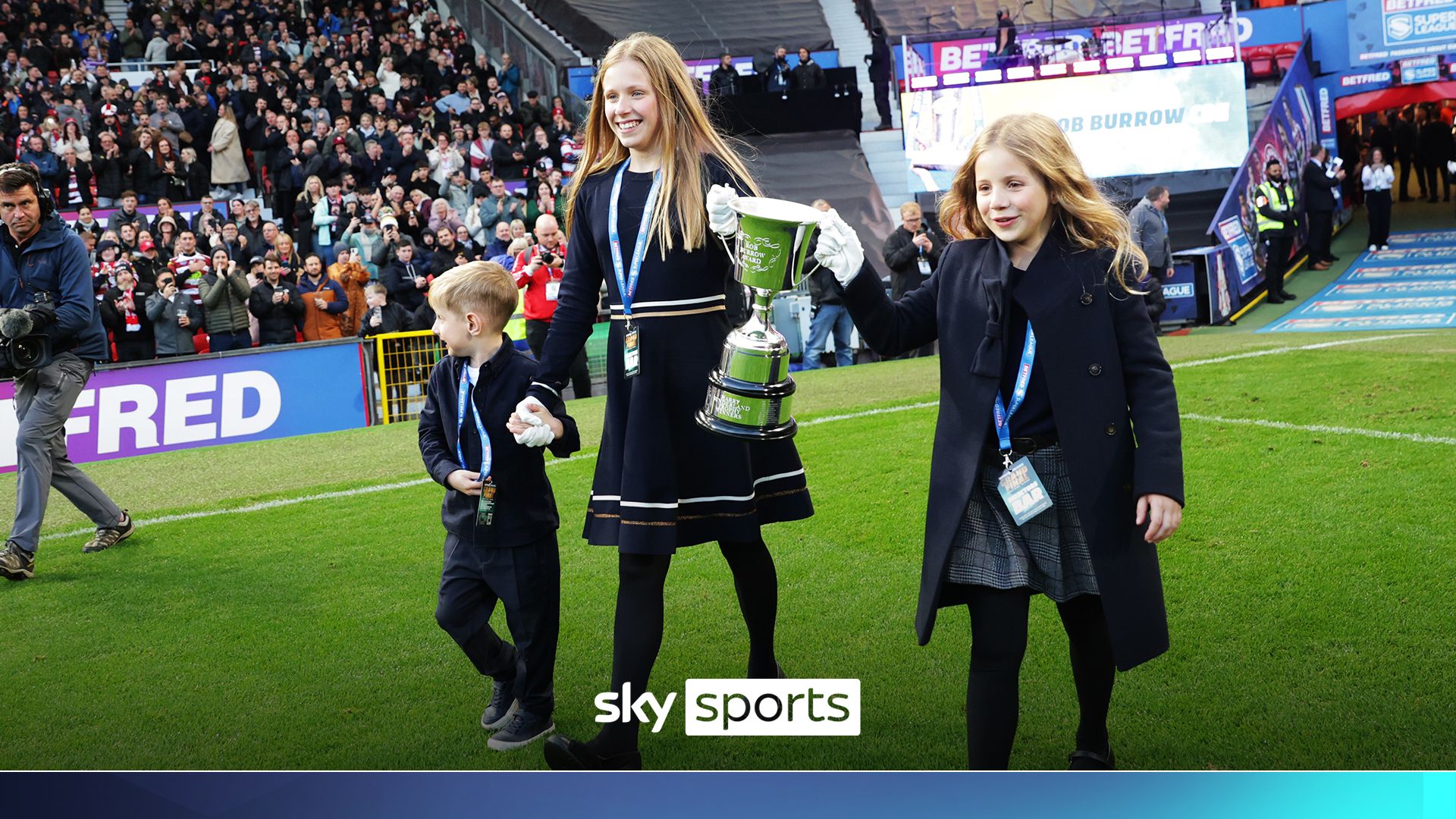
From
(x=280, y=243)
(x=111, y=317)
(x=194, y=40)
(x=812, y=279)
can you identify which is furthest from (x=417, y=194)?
(x=194, y=40)

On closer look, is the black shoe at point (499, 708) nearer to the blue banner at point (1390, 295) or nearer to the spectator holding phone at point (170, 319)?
the spectator holding phone at point (170, 319)

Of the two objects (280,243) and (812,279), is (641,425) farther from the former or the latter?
(280,243)

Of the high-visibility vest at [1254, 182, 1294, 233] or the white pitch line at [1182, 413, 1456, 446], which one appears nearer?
the white pitch line at [1182, 413, 1456, 446]

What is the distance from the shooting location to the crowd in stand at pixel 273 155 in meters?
10.9

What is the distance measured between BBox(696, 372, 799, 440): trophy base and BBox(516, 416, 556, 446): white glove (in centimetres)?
40

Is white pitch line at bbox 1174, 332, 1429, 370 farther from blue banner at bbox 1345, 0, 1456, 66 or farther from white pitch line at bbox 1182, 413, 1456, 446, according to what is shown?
blue banner at bbox 1345, 0, 1456, 66

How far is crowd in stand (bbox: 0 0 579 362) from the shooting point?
1090cm

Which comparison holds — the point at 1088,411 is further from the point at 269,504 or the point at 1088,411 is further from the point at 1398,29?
the point at 1398,29

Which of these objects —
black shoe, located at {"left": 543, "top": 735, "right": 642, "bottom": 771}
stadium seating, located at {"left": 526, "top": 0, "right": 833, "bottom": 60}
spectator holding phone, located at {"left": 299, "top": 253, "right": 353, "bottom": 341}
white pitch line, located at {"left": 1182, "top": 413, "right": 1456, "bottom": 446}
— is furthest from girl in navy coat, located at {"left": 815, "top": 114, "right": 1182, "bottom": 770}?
stadium seating, located at {"left": 526, "top": 0, "right": 833, "bottom": 60}

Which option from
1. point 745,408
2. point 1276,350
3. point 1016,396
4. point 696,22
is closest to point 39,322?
point 745,408

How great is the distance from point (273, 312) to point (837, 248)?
932cm

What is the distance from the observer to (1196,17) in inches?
620

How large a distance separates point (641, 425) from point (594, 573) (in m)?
1.95

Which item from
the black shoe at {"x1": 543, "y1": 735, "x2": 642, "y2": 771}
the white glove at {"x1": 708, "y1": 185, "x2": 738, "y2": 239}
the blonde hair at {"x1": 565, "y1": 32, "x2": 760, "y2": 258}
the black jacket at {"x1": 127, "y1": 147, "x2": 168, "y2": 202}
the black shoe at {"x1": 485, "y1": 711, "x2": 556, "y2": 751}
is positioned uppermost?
the black jacket at {"x1": 127, "y1": 147, "x2": 168, "y2": 202}
